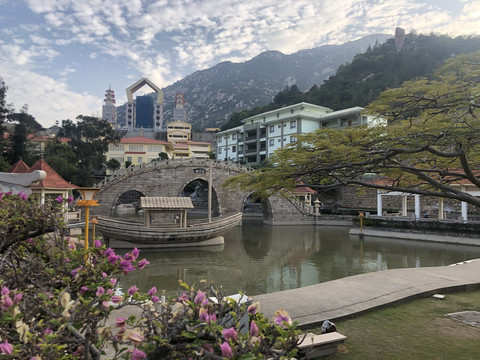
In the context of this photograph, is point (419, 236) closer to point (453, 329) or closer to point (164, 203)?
point (164, 203)

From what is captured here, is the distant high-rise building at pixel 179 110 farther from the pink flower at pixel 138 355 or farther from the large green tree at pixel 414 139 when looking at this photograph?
the pink flower at pixel 138 355

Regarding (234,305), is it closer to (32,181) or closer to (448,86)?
(448,86)

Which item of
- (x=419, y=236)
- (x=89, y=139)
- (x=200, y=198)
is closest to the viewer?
(x=419, y=236)

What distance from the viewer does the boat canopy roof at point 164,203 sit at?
1525 cm

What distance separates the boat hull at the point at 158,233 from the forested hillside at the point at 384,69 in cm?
3482

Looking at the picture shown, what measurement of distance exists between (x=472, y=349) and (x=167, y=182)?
22864 millimetres

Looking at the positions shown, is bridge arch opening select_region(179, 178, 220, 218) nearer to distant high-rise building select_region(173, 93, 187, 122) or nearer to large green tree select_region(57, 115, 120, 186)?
large green tree select_region(57, 115, 120, 186)

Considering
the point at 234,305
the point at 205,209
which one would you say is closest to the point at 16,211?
the point at 234,305

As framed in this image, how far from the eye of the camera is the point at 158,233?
15109mm

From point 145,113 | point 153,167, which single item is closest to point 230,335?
point 153,167

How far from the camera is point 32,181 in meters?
7.27

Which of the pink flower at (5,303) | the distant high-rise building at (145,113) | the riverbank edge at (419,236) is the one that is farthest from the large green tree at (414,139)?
the distant high-rise building at (145,113)

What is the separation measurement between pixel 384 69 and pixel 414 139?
5069cm

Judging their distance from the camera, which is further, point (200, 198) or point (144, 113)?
point (144, 113)
